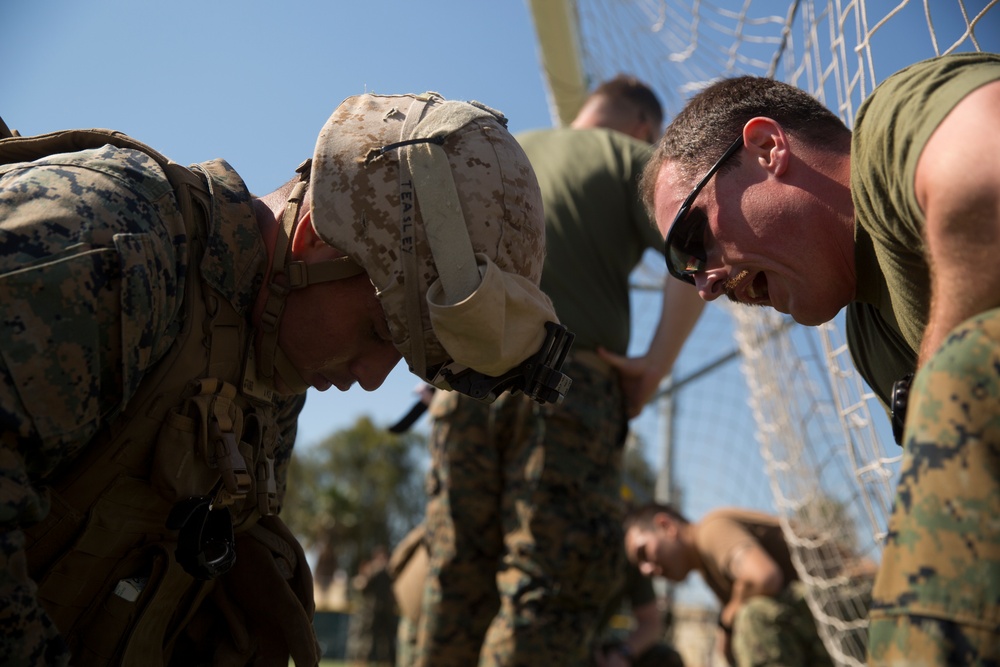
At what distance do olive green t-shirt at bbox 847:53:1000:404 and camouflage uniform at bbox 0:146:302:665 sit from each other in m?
1.27

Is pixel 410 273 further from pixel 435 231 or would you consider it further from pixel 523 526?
pixel 523 526

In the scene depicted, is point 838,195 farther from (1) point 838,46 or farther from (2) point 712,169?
(1) point 838,46

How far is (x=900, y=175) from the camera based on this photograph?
164cm

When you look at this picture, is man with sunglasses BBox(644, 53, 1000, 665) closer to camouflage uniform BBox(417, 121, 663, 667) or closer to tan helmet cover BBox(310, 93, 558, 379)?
tan helmet cover BBox(310, 93, 558, 379)

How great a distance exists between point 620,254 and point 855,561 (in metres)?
2.83

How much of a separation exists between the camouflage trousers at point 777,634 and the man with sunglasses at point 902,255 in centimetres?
334

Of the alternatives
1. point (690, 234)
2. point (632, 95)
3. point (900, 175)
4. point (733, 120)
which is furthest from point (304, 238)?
point (632, 95)

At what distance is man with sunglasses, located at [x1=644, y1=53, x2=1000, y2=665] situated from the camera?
1275 mm

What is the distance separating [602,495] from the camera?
3.40m

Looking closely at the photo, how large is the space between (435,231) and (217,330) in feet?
1.58

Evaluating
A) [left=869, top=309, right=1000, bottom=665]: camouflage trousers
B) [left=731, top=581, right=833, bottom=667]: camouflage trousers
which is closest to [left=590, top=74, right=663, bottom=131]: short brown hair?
[left=731, top=581, right=833, bottom=667]: camouflage trousers

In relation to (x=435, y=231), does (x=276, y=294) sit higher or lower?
lower

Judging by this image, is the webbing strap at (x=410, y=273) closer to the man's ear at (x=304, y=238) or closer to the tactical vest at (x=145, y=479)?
the man's ear at (x=304, y=238)

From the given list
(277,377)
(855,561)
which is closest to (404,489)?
(855,561)
